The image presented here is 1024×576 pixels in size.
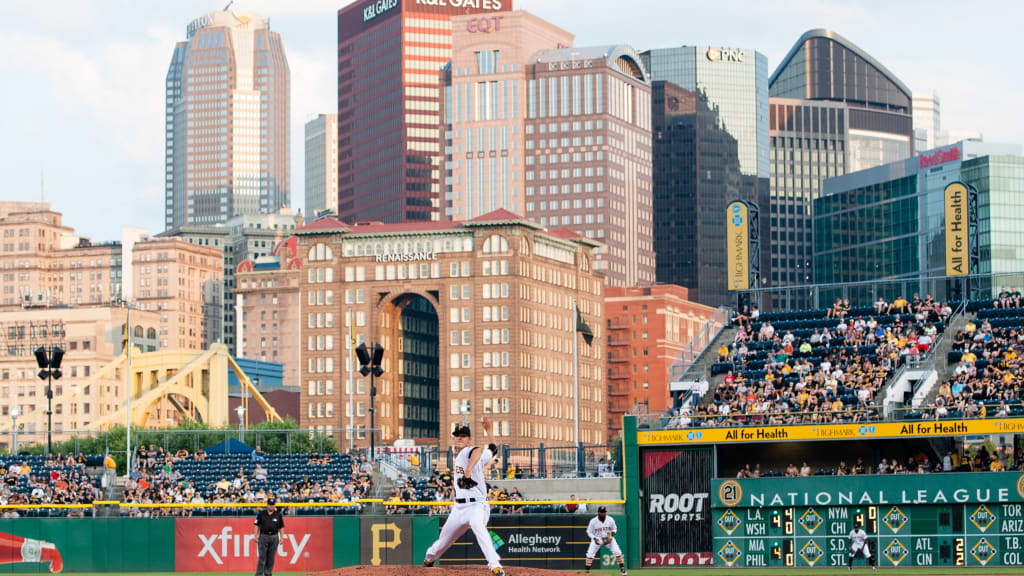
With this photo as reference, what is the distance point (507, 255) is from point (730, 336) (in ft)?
373

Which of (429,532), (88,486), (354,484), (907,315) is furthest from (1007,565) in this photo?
(88,486)

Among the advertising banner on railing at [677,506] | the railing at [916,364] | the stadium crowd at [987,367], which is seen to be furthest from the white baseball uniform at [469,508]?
the railing at [916,364]

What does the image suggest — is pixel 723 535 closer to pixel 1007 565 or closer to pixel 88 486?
pixel 1007 565

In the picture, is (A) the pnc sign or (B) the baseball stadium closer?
(B) the baseball stadium

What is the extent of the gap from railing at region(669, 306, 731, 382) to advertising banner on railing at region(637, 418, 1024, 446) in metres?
7.04

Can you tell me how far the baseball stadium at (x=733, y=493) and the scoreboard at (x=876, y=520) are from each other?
47mm

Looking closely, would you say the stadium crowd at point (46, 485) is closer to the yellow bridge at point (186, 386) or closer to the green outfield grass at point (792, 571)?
the green outfield grass at point (792, 571)

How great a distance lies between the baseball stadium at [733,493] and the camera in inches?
1959

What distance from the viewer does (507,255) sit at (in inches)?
7032

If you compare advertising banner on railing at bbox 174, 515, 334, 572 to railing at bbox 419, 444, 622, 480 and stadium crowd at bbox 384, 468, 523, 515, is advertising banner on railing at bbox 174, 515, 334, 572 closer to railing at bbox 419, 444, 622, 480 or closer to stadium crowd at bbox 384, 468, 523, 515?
stadium crowd at bbox 384, 468, 523, 515

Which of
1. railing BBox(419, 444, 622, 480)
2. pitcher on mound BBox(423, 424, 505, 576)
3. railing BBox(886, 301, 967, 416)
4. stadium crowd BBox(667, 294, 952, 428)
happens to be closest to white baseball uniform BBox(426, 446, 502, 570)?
pitcher on mound BBox(423, 424, 505, 576)

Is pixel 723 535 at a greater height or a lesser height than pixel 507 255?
lesser

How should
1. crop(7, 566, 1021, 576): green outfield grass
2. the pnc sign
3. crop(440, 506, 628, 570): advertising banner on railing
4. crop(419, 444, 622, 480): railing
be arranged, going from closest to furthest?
1. crop(7, 566, 1021, 576): green outfield grass
2. crop(440, 506, 628, 570): advertising banner on railing
3. crop(419, 444, 622, 480): railing
4. the pnc sign

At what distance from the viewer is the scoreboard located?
4872 cm
